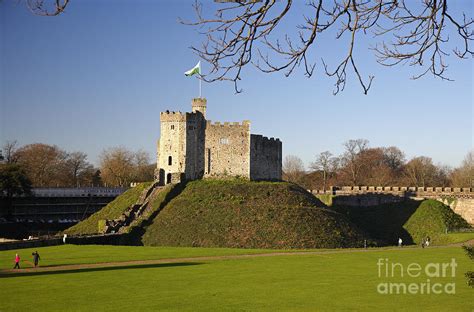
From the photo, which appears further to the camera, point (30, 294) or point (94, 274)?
point (94, 274)

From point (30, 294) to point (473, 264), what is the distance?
75.6 ft

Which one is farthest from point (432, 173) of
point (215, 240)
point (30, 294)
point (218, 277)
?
point (30, 294)

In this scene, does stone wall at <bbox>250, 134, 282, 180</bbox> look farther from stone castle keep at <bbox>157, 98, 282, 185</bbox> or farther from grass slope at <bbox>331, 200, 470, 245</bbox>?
grass slope at <bbox>331, 200, 470, 245</bbox>

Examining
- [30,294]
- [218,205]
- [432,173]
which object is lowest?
[30,294]

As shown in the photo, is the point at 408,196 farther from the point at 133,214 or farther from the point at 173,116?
the point at 133,214

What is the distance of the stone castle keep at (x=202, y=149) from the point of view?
210 feet

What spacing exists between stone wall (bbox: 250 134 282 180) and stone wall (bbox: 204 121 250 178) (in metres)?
0.82

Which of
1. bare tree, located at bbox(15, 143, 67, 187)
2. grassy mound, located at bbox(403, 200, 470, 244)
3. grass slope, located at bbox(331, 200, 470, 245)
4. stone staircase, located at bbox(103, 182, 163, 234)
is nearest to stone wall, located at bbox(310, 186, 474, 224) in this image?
grass slope, located at bbox(331, 200, 470, 245)

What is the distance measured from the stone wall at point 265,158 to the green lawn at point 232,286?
26.3 metres

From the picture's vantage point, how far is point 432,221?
66062 mm

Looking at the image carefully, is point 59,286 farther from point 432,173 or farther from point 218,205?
point 432,173

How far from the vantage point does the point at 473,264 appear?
3397 centimetres

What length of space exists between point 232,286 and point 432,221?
145ft

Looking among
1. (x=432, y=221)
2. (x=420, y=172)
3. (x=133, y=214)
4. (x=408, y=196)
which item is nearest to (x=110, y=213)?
(x=133, y=214)
